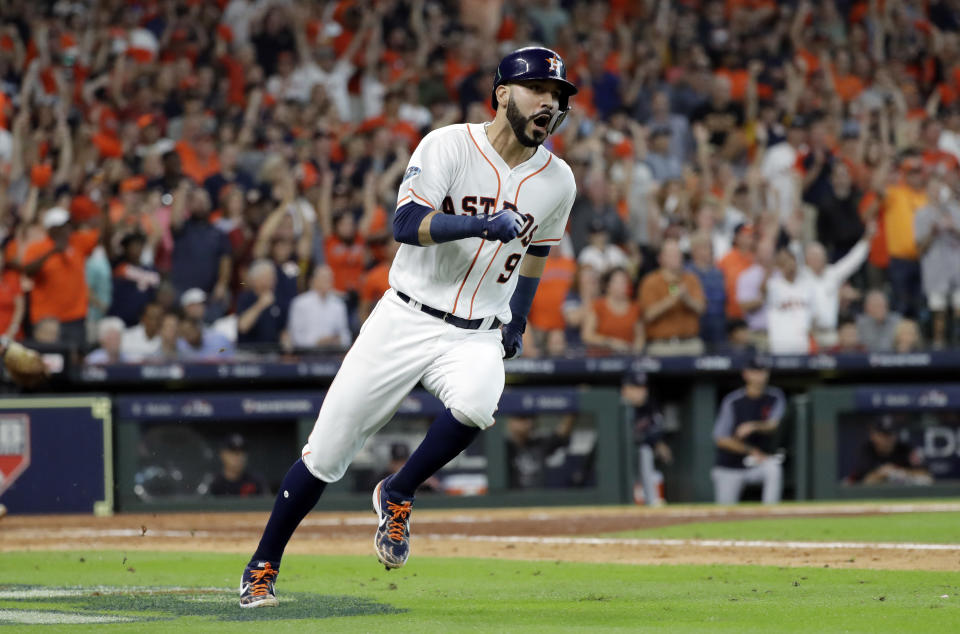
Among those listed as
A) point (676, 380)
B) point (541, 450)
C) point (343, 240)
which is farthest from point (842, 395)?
point (343, 240)

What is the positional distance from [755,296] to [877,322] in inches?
47.3

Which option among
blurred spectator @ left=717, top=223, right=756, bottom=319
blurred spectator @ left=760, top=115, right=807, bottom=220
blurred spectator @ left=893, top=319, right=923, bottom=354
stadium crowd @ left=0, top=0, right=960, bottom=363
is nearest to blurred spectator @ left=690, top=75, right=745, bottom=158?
stadium crowd @ left=0, top=0, right=960, bottom=363

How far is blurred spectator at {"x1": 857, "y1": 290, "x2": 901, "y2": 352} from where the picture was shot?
12.6 m

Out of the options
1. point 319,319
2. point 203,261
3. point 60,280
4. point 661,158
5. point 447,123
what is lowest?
point 319,319

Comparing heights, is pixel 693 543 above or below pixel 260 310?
below

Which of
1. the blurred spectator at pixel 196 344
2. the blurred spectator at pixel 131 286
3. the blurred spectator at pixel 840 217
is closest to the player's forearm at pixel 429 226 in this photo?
the blurred spectator at pixel 196 344

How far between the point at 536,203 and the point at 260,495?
Answer: 673cm

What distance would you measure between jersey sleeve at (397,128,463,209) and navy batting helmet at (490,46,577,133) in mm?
311

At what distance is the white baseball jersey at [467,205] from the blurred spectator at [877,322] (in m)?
8.09

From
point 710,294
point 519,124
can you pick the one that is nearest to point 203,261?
point 710,294

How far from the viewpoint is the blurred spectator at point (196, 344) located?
37.9ft

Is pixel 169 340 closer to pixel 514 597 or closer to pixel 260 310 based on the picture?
pixel 260 310

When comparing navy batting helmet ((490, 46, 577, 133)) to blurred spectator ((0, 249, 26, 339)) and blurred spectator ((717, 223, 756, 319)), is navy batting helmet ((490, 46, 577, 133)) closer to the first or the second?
blurred spectator ((0, 249, 26, 339))

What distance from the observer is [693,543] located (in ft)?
25.9
